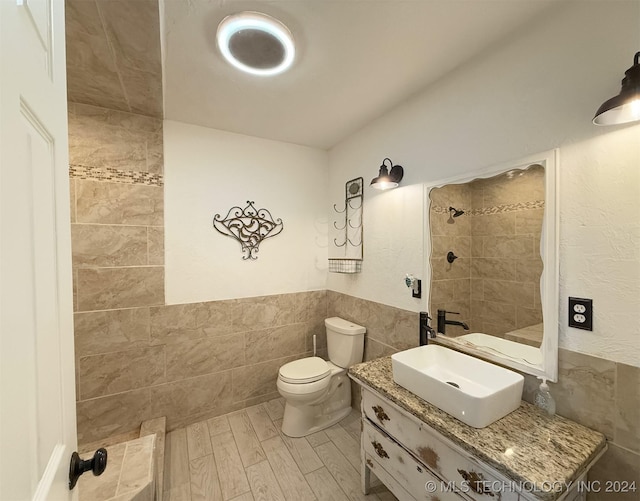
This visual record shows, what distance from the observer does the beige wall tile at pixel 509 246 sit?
1.27 metres

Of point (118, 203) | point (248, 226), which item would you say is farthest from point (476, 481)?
point (118, 203)

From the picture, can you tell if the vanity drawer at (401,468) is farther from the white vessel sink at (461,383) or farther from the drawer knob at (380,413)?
the white vessel sink at (461,383)

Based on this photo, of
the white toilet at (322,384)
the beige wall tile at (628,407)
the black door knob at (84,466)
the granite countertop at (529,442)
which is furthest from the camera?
the white toilet at (322,384)

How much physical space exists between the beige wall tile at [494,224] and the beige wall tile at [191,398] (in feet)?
7.14

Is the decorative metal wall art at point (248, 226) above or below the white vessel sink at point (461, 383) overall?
above

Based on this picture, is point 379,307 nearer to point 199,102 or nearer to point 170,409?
point 170,409

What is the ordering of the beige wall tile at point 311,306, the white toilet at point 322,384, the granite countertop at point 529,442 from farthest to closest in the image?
the beige wall tile at point 311,306 → the white toilet at point 322,384 → the granite countertop at point 529,442

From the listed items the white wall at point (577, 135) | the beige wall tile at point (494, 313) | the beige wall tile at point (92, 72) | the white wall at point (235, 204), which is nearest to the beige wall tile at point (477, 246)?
the beige wall tile at point (494, 313)

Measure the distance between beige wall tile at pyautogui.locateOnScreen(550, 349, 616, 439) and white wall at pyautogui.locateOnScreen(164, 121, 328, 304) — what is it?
1.89 meters

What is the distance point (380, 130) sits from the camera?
205 centimetres

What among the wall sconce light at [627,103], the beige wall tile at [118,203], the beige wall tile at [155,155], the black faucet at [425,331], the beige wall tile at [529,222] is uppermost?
the beige wall tile at [155,155]

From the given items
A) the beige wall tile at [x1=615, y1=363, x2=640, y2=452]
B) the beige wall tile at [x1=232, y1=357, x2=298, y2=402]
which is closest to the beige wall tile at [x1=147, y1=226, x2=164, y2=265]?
the beige wall tile at [x1=232, y1=357, x2=298, y2=402]

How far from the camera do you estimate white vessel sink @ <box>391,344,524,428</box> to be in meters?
1.06

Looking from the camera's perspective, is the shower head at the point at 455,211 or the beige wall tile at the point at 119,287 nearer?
the shower head at the point at 455,211
